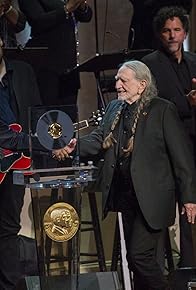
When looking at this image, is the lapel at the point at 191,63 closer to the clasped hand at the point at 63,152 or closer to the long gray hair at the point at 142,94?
the long gray hair at the point at 142,94

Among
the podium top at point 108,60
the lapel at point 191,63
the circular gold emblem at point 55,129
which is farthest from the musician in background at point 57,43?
the circular gold emblem at point 55,129

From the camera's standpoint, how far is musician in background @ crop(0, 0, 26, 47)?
3.93m

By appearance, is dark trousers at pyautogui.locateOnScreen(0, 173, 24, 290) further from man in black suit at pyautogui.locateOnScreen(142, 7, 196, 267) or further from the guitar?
man in black suit at pyautogui.locateOnScreen(142, 7, 196, 267)

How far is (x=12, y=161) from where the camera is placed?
11.4 feet

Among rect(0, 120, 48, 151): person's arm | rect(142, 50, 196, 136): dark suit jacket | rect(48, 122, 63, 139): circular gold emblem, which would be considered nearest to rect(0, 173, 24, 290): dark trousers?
rect(0, 120, 48, 151): person's arm

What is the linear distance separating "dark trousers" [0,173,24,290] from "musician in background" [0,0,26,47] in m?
0.99

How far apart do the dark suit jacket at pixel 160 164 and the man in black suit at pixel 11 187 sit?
2.15 ft

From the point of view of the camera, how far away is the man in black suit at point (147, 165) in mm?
3223

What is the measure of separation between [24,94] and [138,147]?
70cm

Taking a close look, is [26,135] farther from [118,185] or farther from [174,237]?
[174,237]

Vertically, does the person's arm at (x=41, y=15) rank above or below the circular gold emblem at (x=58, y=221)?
above

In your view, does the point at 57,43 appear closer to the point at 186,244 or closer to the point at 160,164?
the point at 160,164

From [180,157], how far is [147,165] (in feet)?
0.51

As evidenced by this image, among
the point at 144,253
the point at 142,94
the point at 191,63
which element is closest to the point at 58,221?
the point at 144,253
